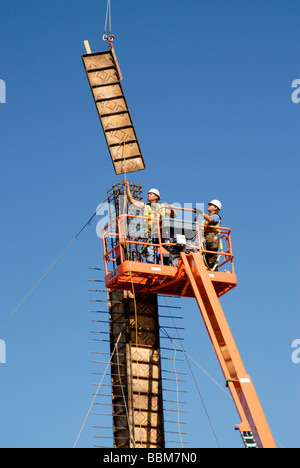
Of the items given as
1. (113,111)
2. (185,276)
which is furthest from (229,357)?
(113,111)

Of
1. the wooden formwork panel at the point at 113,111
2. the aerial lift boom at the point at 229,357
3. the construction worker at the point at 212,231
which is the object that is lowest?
the aerial lift boom at the point at 229,357

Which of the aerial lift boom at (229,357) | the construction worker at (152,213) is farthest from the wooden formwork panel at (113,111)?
the aerial lift boom at (229,357)

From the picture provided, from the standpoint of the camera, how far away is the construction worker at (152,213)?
2780 cm

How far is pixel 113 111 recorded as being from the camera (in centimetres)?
3080

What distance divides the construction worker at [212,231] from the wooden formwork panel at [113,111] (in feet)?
9.89

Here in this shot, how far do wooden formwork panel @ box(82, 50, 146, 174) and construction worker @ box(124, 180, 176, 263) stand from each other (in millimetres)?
2023

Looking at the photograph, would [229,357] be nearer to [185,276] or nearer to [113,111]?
[185,276]

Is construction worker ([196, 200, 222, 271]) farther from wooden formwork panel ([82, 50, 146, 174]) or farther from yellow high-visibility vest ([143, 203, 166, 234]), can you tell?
wooden formwork panel ([82, 50, 146, 174])

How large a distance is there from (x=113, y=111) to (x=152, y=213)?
14.2 feet

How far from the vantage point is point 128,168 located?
30.2 m

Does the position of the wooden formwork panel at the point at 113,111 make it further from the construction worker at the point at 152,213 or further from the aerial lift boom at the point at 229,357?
the aerial lift boom at the point at 229,357
